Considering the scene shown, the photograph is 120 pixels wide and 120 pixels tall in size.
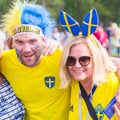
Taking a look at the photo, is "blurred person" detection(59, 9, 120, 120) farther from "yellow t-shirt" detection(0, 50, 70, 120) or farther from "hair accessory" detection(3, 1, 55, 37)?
"hair accessory" detection(3, 1, 55, 37)

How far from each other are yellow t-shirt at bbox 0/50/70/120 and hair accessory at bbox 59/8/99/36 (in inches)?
20.8

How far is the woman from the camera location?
3.82 m

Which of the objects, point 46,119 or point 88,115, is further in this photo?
point 46,119

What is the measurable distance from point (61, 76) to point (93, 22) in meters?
0.59

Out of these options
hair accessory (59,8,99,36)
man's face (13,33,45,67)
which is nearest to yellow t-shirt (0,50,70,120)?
man's face (13,33,45,67)

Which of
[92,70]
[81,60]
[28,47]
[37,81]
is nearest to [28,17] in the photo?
[28,47]

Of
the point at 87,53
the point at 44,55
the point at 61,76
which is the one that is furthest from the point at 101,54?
the point at 44,55

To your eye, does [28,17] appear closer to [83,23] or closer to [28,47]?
[28,47]

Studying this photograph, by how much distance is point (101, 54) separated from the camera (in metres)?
3.81

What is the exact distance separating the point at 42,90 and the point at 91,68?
2.09 ft

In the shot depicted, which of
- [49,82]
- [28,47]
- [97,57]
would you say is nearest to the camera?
[97,57]

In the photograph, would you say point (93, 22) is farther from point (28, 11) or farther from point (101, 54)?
point (28, 11)

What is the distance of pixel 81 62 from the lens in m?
3.85

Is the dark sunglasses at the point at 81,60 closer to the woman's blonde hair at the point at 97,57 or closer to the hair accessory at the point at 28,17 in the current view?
the woman's blonde hair at the point at 97,57
